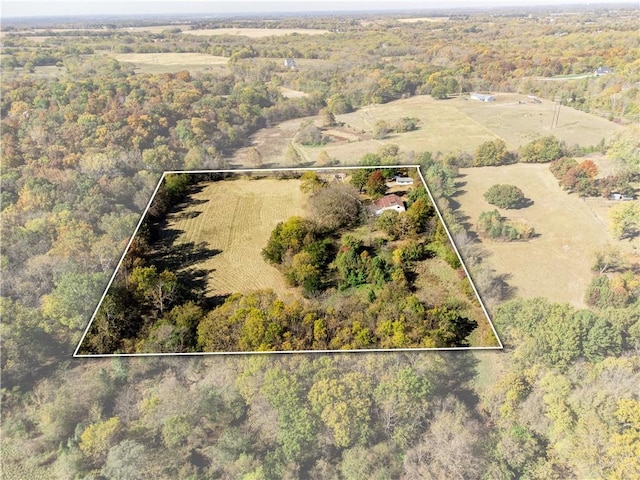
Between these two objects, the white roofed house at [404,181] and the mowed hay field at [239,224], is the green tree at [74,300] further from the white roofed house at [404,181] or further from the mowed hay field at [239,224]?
the white roofed house at [404,181]

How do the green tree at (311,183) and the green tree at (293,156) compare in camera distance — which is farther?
the green tree at (293,156)

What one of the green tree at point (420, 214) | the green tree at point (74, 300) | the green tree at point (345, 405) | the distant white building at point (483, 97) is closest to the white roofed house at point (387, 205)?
the green tree at point (420, 214)

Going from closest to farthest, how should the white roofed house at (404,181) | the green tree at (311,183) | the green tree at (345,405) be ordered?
the green tree at (345,405) < the green tree at (311,183) < the white roofed house at (404,181)

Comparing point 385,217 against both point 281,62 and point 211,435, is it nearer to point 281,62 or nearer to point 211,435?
point 211,435

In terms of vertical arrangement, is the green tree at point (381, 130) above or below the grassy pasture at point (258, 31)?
below

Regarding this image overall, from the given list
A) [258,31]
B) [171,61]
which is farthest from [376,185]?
[258,31]

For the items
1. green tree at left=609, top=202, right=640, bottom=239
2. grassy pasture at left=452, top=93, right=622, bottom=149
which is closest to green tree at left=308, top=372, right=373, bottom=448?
green tree at left=609, top=202, right=640, bottom=239
